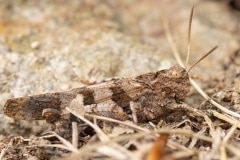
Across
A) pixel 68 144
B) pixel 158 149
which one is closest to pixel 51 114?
pixel 68 144

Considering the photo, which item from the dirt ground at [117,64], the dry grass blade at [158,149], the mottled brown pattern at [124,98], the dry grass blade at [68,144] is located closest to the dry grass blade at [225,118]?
the dirt ground at [117,64]

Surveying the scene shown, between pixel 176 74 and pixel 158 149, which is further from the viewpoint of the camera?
pixel 176 74

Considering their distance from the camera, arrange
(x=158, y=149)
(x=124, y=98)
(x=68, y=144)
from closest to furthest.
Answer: (x=158, y=149) → (x=68, y=144) → (x=124, y=98)

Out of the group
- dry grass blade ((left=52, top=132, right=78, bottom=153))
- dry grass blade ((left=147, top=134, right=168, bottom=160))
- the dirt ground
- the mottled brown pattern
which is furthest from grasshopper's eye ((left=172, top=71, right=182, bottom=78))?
dry grass blade ((left=52, top=132, right=78, bottom=153))

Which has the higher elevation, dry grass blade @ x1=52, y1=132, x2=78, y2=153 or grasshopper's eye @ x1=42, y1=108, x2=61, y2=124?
grasshopper's eye @ x1=42, y1=108, x2=61, y2=124

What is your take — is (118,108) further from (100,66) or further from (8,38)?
(8,38)

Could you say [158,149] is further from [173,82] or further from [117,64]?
[117,64]

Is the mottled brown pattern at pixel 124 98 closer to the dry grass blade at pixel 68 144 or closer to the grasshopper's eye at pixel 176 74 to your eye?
the grasshopper's eye at pixel 176 74

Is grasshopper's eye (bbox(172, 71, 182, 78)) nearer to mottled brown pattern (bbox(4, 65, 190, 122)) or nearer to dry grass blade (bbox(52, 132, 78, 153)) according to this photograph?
mottled brown pattern (bbox(4, 65, 190, 122))
